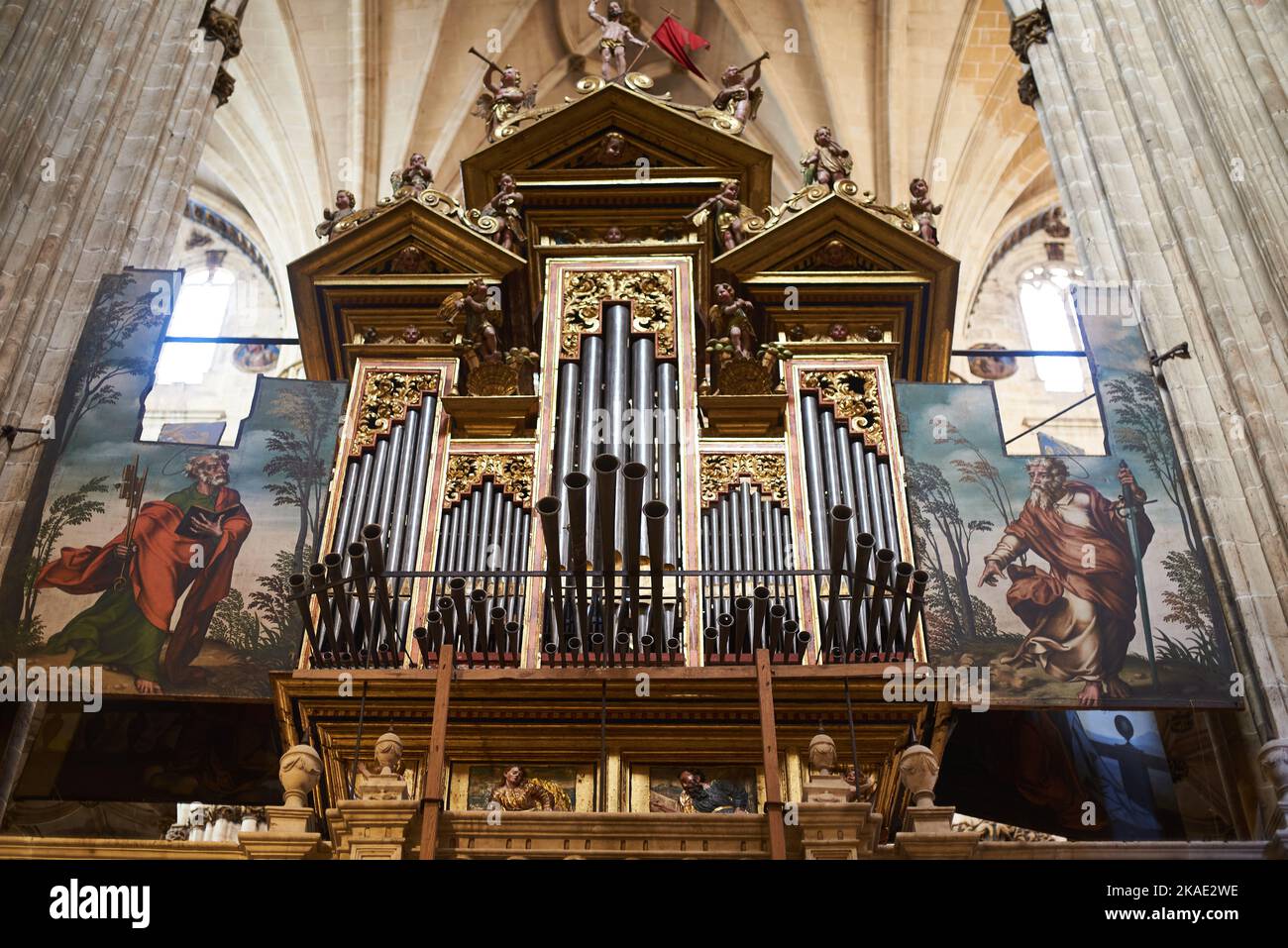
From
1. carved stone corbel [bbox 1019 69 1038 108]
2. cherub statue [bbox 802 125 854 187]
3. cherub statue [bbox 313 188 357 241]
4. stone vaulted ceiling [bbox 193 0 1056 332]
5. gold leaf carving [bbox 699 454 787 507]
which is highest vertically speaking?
stone vaulted ceiling [bbox 193 0 1056 332]

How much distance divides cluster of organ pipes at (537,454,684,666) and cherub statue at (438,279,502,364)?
2.30 m

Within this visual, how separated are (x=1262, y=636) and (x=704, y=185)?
5.48 m

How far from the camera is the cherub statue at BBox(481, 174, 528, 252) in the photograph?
1097cm

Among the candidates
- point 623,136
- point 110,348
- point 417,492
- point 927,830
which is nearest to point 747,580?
point 417,492

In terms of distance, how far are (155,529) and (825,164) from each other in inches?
233

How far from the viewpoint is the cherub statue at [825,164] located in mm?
11391

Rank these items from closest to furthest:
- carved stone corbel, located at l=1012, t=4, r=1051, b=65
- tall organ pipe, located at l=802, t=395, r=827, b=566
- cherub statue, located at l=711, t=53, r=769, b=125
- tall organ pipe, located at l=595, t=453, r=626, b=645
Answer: tall organ pipe, located at l=595, t=453, r=626, b=645, tall organ pipe, located at l=802, t=395, r=827, b=566, carved stone corbel, located at l=1012, t=4, r=1051, b=65, cherub statue, located at l=711, t=53, r=769, b=125

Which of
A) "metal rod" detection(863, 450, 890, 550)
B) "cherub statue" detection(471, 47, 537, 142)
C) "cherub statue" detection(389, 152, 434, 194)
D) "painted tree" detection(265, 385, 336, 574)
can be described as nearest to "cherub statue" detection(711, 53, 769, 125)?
"cherub statue" detection(471, 47, 537, 142)

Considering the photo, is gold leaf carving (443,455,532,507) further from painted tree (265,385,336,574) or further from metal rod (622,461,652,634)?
metal rod (622,461,652,634)

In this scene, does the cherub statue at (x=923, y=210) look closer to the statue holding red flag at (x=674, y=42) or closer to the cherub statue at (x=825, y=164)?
the cherub statue at (x=825, y=164)
